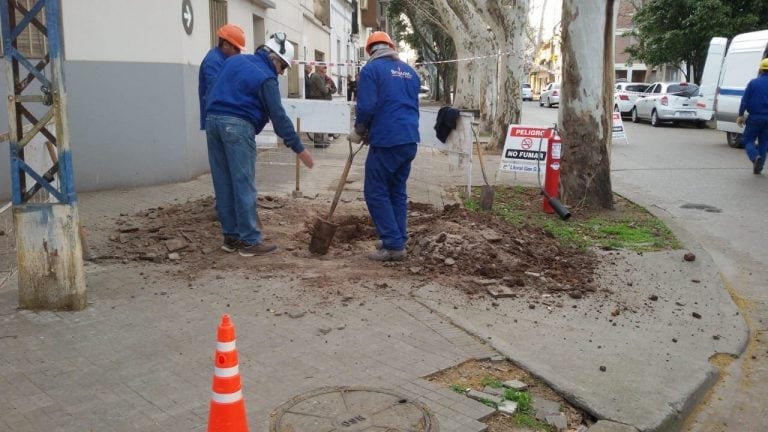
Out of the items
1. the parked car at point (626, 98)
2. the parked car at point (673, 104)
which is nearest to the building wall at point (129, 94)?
the parked car at point (673, 104)

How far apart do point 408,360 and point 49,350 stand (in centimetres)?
216

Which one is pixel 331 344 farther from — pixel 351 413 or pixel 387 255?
pixel 387 255

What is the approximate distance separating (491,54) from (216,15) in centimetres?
1007

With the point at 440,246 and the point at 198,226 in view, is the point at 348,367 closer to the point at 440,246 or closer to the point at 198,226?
the point at 440,246

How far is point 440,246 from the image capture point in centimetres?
629

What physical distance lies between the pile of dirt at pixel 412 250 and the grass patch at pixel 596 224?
0.45 metres

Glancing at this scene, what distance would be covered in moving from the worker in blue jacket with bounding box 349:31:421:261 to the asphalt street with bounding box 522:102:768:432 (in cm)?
283

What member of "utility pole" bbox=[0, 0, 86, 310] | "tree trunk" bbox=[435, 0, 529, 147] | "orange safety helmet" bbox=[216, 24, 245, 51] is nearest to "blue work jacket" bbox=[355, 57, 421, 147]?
"orange safety helmet" bbox=[216, 24, 245, 51]

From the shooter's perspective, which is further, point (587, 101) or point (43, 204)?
point (587, 101)

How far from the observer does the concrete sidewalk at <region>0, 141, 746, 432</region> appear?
355cm

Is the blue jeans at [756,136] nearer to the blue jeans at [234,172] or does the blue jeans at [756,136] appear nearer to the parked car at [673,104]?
the blue jeans at [234,172]

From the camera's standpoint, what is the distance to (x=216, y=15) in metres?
12.3

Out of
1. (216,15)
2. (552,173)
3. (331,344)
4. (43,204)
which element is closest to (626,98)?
(216,15)

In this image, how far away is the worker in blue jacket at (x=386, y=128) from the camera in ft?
19.6
